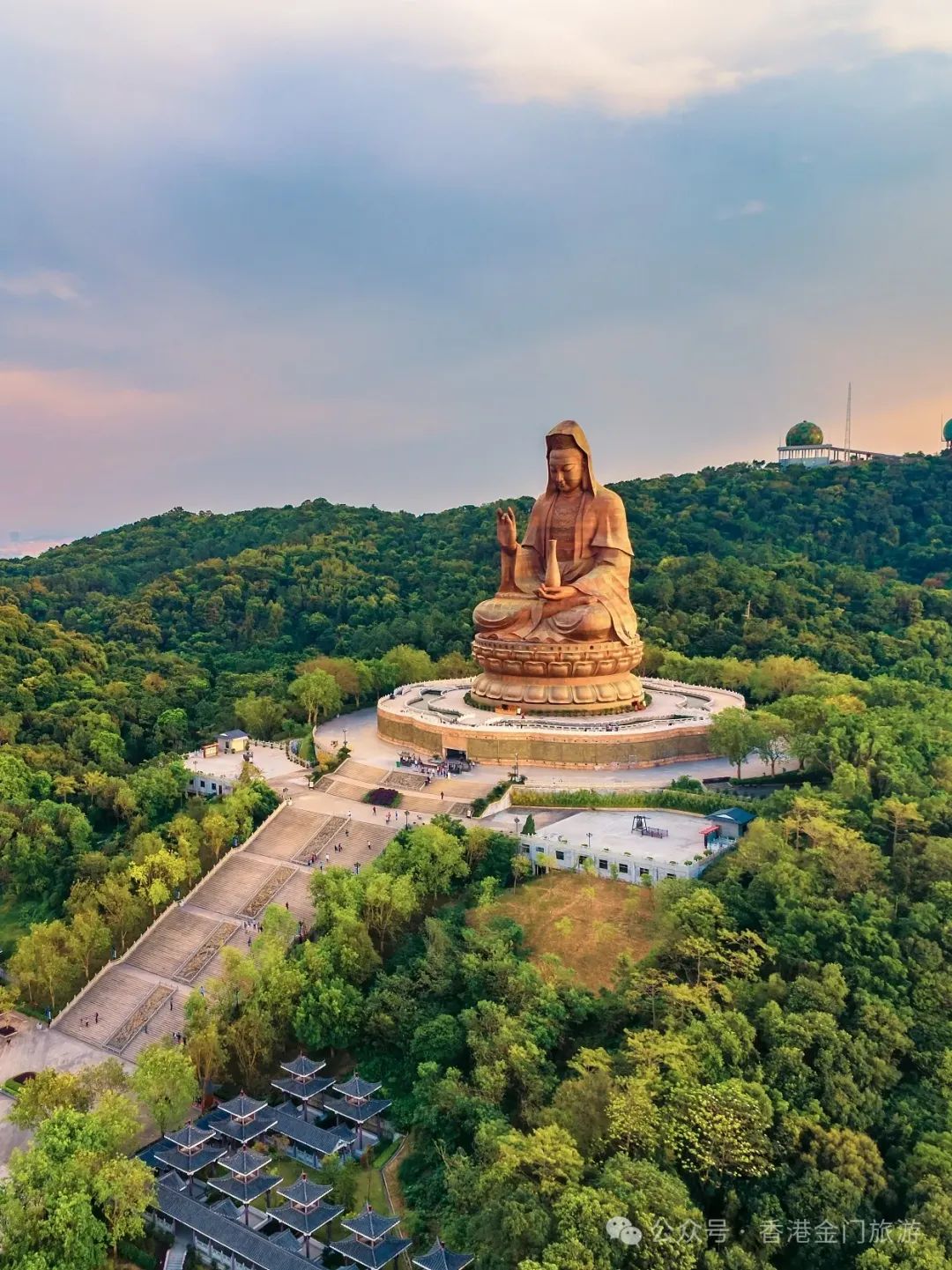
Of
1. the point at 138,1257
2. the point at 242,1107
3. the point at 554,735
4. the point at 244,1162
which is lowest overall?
the point at 138,1257

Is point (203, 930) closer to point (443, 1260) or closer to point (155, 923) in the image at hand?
point (155, 923)

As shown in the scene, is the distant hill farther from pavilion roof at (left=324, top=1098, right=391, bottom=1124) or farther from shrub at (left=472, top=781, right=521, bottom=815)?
pavilion roof at (left=324, top=1098, right=391, bottom=1124)

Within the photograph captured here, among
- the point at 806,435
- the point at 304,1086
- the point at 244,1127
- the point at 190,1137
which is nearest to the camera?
the point at 190,1137

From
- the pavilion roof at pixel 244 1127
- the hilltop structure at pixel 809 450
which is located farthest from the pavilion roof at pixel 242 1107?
the hilltop structure at pixel 809 450

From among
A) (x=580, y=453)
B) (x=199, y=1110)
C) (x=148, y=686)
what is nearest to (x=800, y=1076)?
(x=199, y=1110)

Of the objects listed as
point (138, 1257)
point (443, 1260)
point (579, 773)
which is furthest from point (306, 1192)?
point (579, 773)

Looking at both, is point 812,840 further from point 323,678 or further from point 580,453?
point 323,678

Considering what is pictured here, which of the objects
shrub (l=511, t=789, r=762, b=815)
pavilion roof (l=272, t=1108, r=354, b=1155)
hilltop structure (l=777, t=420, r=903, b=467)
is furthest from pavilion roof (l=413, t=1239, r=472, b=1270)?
hilltop structure (l=777, t=420, r=903, b=467)
